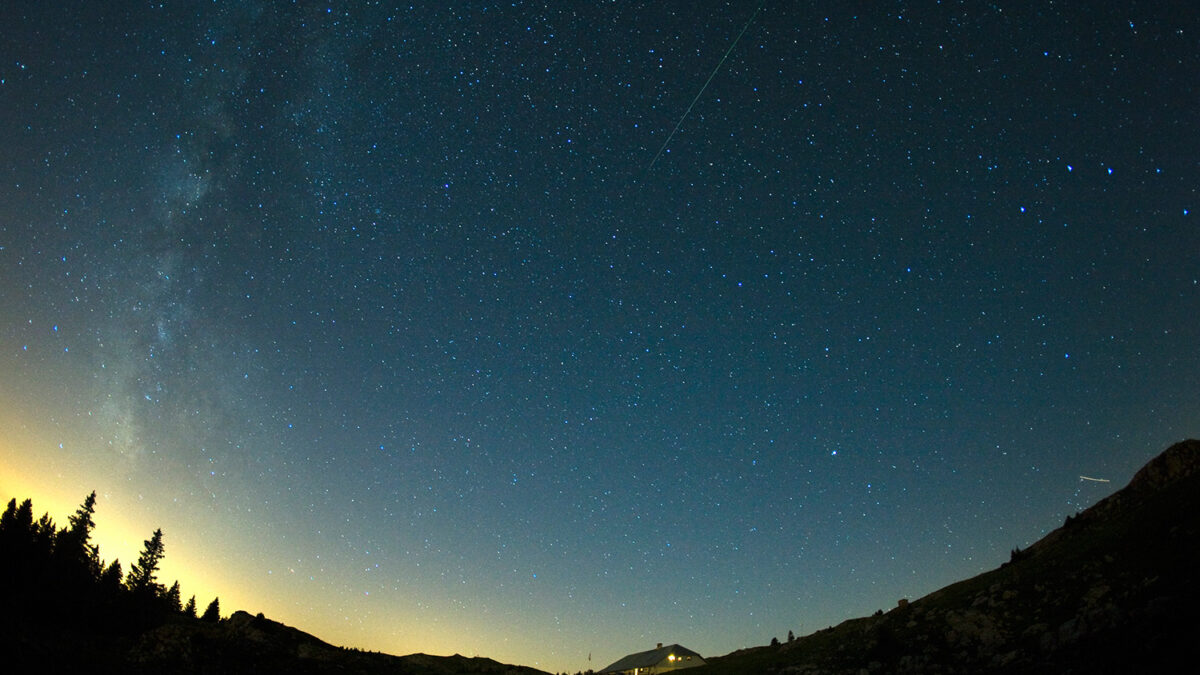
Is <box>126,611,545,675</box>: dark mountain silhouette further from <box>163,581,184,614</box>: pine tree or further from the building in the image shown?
<box>163,581,184,614</box>: pine tree

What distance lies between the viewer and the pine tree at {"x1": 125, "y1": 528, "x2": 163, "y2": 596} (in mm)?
96625

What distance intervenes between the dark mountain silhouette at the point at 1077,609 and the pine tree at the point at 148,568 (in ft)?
334

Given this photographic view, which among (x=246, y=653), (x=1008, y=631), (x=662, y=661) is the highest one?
(x=246, y=653)

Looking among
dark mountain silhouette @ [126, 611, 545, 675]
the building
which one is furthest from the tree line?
the building

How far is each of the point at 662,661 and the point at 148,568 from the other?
8782 cm

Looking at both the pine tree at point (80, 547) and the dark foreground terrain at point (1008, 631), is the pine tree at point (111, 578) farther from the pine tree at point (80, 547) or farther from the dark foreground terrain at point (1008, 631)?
the dark foreground terrain at point (1008, 631)

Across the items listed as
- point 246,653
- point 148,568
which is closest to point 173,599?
point 148,568

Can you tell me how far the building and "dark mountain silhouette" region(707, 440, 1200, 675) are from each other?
3854 centimetres

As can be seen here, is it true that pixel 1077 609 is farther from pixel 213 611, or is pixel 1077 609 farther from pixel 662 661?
pixel 213 611

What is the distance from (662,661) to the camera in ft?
253

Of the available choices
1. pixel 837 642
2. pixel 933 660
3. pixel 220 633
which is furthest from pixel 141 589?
pixel 933 660

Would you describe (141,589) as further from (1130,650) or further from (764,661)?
(1130,650)

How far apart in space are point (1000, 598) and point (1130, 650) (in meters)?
14.3

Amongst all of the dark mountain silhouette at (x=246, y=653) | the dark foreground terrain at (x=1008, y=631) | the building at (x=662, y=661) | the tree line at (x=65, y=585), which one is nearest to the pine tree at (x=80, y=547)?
the tree line at (x=65, y=585)
